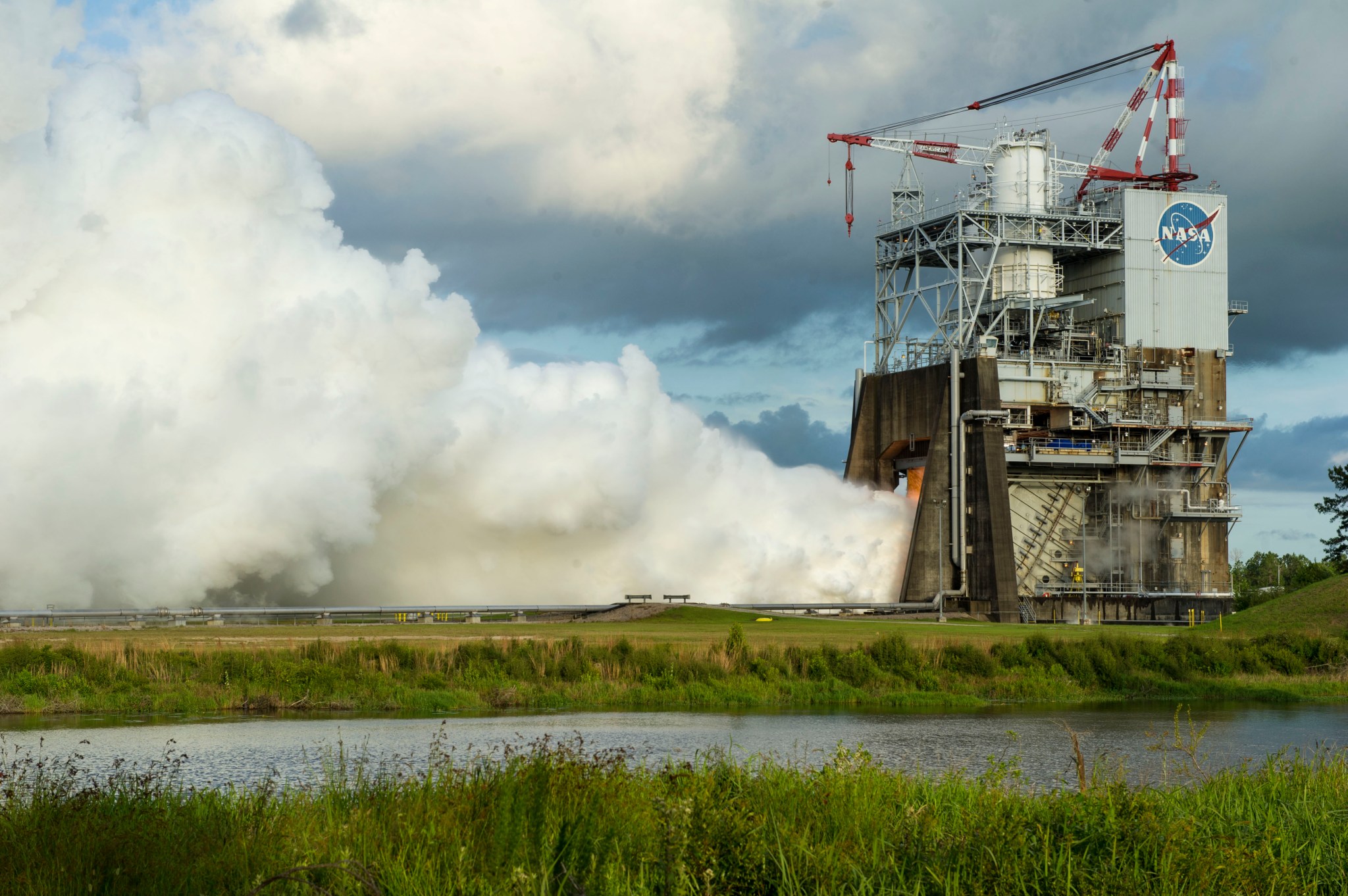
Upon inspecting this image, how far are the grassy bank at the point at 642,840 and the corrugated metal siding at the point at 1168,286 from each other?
71.7 metres

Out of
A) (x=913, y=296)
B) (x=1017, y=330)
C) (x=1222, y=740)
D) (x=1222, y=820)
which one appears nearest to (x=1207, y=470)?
(x=1017, y=330)

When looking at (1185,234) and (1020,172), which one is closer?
(1020,172)

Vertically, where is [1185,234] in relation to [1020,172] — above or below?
below

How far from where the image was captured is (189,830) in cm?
1530

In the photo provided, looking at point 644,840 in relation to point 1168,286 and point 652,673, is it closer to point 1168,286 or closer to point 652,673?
point 652,673

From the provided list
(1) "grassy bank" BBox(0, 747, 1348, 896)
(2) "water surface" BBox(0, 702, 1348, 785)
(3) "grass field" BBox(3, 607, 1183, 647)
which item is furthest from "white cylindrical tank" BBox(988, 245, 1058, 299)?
Answer: (1) "grassy bank" BBox(0, 747, 1348, 896)

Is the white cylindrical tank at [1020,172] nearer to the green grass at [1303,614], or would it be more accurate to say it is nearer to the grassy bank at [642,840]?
the green grass at [1303,614]

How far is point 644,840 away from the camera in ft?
46.8

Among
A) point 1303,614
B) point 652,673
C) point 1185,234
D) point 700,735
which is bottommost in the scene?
point 700,735

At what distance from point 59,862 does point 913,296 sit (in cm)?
7650

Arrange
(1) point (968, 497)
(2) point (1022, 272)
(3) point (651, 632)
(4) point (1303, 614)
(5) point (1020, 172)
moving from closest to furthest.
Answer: (3) point (651, 632), (4) point (1303, 614), (1) point (968, 497), (2) point (1022, 272), (5) point (1020, 172)

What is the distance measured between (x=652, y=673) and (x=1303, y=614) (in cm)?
3576

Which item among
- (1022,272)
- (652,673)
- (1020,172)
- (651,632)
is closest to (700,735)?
(652,673)

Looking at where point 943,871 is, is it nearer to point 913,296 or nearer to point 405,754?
point 405,754
